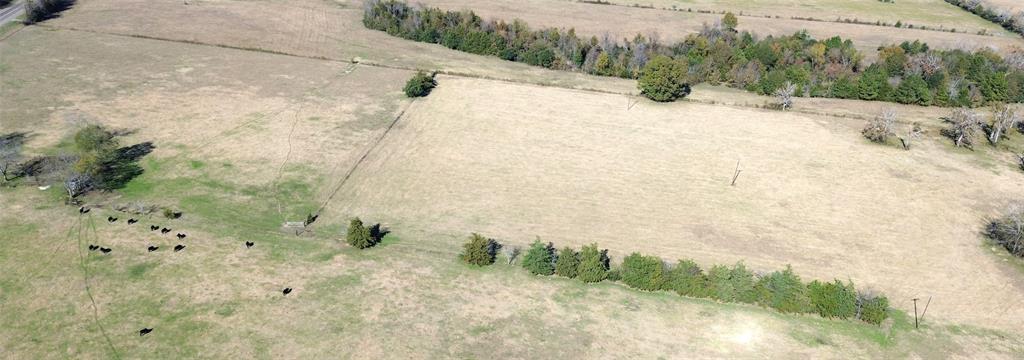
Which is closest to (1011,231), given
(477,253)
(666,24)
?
(477,253)

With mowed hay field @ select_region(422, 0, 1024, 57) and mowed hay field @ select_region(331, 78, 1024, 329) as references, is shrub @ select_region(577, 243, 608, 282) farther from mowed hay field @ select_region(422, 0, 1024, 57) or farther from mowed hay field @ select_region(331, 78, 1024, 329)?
mowed hay field @ select_region(422, 0, 1024, 57)

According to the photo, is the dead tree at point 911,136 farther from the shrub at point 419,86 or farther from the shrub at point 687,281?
the shrub at point 419,86

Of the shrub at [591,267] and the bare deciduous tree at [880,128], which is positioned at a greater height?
the bare deciduous tree at [880,128]

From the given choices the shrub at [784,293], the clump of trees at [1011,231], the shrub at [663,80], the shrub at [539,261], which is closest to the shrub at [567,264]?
the shrub at [539,261]

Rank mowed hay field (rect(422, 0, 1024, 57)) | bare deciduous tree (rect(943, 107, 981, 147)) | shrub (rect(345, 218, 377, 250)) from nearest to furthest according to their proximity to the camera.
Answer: shrub (rect(345, 218, 377, 250))
bare deciduous tree (rect(943, 107, 981, 147))
mowed hay field (rect(422, 0, 1024, 57))

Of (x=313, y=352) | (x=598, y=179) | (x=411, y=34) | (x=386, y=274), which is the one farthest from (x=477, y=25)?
(x=313, y=352)

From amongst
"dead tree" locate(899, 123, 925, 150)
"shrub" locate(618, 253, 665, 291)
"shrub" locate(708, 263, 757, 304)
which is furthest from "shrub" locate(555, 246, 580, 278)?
"dead tree" locate(899, 123, 925, 150)

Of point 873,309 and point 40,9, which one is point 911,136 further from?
point 40,9
